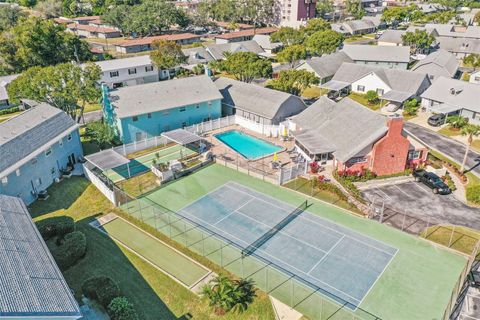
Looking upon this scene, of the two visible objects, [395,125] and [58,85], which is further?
[58,85]

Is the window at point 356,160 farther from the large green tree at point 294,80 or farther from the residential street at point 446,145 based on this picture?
the large green tree at point 294,80

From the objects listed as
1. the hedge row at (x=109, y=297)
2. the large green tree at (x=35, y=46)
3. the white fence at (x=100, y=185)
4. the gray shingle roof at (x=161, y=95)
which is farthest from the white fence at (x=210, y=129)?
the large green tree at (x=35, y=46)

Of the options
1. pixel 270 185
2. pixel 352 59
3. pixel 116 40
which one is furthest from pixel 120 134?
pixel 116 40

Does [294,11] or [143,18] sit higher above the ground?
[294,11]

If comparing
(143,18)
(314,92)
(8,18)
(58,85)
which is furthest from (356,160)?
(8,18)

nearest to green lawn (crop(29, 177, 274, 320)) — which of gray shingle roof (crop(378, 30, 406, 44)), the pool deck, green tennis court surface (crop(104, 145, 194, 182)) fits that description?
green tennis court surface (crop(104, 145, 194, 182))

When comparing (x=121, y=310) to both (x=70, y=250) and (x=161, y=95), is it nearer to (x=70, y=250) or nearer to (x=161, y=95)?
(x=70, y=250)
